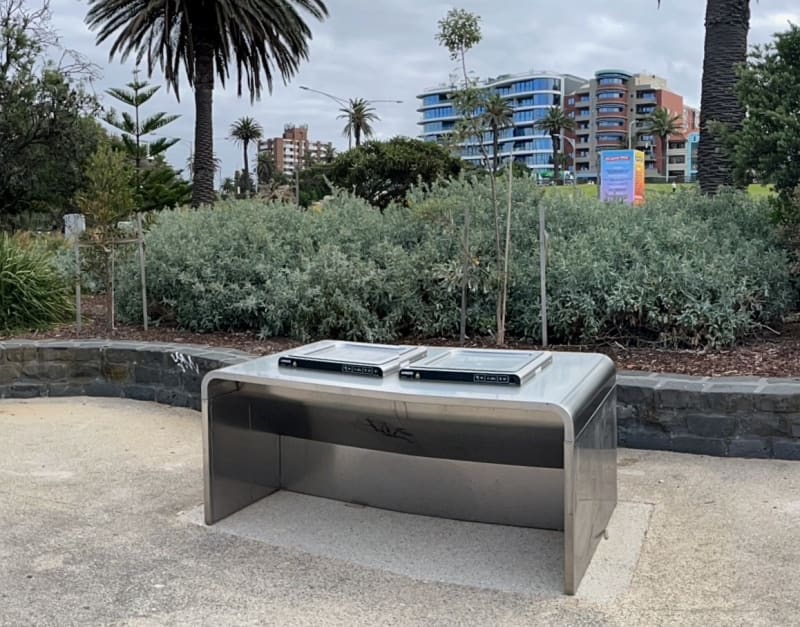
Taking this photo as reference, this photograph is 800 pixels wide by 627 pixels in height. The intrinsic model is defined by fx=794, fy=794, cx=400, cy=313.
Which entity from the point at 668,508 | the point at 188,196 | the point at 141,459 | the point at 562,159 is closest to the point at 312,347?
the point at 141,459

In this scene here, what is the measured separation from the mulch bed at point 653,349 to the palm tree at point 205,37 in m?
11.4

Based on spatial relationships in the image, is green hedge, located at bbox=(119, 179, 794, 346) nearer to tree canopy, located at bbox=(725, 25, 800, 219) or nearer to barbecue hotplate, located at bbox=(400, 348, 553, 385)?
tree canopy, located at bbox=(725, 25, 800, 219)

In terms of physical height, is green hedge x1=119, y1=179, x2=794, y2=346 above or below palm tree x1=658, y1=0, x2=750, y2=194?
below

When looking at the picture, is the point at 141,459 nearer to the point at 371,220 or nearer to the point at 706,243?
the point at 371,220

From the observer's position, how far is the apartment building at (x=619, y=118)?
12212 centimetres

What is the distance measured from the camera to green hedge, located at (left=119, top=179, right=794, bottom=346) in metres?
6.95

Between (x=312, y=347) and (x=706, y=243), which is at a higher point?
(x=706, y=243)

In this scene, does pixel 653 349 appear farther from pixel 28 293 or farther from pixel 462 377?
pixel 28 293

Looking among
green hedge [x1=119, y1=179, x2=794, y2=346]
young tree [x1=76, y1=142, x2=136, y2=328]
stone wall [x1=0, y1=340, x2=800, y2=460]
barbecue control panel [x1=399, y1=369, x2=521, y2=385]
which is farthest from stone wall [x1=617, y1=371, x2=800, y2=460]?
young tree [x1=76, y1=142, x2=136, y2=328]

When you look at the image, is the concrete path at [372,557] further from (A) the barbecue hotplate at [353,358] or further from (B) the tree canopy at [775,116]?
(B) the tree canopy at [775,116]

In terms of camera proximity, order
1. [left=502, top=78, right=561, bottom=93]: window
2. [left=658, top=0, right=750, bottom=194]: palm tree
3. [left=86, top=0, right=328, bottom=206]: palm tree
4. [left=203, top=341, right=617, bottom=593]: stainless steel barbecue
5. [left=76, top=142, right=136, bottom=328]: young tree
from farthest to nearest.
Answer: [left=502, top=78, right=561, bottom=93]: window
[left=86, top=0, right=328, bottom=206]: palm tree
[left=658, top=0, right=750, bottom=194]: palm tree
[left=76, top=142, right=136, bottom=328]: young tree
[left=203, top=341, right=617, bottom=593]: stainless steel barbecue

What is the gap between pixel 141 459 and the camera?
5570mm

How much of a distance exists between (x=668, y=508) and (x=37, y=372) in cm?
593

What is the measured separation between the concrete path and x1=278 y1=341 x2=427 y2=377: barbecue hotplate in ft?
2.95
